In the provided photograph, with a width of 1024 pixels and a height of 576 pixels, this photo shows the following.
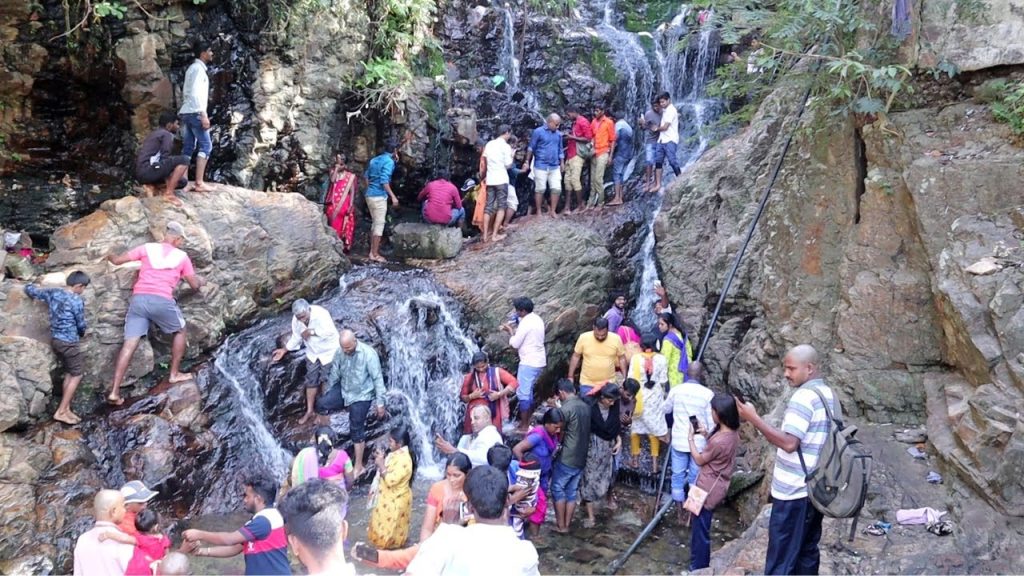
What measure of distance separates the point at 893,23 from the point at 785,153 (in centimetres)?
198

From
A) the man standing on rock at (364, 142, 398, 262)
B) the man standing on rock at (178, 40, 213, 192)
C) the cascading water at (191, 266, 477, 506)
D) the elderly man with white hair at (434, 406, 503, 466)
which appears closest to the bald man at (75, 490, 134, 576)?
the elderly man with white hair at (434, 406, 503, 466)

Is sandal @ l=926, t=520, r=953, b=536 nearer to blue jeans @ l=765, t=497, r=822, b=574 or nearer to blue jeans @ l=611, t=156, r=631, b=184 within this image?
blue jeans @ l=765, t=497, r=822, b=574

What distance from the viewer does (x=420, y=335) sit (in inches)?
426

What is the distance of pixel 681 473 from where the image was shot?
26.1 ft

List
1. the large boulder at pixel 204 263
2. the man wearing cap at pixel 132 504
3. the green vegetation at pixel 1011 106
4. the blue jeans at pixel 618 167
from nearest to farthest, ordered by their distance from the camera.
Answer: the man wearing cap at pixel 132 504
the green vegetation at pixel 1011 106
the large boulder at pixel 204 263
the blue jeans at pixel 618 167

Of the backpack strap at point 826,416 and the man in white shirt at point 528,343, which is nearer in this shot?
the backpack strap at point 826,416

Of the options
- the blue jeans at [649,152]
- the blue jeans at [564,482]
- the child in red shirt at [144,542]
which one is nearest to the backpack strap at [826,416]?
the blue jeans at [564,482]

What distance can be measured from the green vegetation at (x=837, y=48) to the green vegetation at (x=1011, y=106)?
1.55ft

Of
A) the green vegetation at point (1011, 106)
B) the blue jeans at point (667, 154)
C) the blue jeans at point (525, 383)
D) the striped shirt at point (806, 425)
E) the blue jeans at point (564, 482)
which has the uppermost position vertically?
the green vegetation at point (1011, 106)

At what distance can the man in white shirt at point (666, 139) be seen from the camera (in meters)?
13.2

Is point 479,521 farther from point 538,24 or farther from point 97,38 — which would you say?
point 538,24

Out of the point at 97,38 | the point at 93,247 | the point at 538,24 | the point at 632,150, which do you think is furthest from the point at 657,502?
the point at 538,24

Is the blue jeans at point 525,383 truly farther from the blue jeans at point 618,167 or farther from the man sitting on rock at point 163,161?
the blue jeans at point 618,167

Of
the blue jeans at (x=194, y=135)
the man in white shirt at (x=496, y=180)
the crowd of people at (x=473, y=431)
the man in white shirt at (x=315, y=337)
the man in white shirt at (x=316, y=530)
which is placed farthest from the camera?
the man in white shirt at (x=496, y=180)
